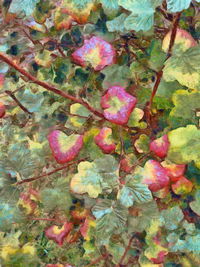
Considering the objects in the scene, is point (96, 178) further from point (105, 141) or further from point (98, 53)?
point (98, 53)

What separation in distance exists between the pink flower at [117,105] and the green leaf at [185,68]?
0.10 m

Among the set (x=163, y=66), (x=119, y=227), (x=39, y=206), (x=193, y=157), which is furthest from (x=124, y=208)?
(x=39, y=206)

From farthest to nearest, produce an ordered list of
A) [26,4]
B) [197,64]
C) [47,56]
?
[47,56]
[26,4]
[197,64]

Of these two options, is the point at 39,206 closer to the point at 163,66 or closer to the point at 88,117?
the point at 88,117

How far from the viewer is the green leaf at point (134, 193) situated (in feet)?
2.65

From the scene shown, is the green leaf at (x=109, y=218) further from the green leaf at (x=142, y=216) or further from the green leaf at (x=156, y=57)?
the green leaf at (x=156, y=57)

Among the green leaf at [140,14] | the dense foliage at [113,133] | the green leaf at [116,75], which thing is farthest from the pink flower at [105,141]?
the green leaf at [140,14]

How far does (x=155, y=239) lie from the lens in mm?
925

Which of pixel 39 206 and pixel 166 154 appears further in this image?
pixel 39 206

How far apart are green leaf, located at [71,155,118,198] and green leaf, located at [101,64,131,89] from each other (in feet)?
0.54

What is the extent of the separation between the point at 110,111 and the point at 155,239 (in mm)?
291

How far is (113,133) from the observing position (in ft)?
3.12

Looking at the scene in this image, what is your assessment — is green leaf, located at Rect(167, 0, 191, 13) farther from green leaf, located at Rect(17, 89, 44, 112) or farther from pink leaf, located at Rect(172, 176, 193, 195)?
green leaf, located at Rect(17, 89, 44, 112)

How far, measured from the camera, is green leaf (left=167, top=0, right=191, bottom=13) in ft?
2.20
